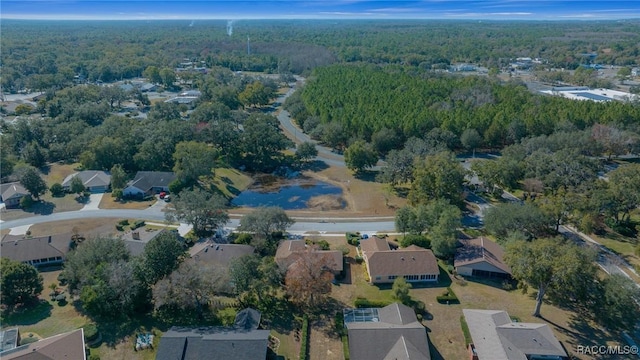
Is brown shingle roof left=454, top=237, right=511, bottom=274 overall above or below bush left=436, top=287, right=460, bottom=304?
above

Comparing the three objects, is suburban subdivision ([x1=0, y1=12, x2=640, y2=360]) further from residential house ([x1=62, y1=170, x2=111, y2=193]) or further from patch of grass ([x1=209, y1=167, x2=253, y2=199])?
patch of grass ([x1=209, y1=167, x2=253, y2=199])

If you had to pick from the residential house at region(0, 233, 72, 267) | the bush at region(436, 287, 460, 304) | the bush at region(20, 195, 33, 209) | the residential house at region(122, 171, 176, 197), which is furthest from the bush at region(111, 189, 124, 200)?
the bush at region(436, 287, 460, 304)

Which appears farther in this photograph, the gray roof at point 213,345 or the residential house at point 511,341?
the residential house at point 511,341

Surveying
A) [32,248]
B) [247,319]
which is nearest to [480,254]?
[247,319]

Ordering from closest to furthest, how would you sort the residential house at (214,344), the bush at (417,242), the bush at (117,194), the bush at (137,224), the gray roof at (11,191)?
1. the residential house at (214,344)
2. the bush at (417,242)
3. the bush at (137,224)
4. the gray roof at (11,191)
5. the bush at (117,194)

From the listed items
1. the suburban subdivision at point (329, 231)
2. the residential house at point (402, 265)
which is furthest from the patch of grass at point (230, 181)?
the residential house at point (402, 265)

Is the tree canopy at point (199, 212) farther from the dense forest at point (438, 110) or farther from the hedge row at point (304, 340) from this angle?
the dense forest at point (438, 110)

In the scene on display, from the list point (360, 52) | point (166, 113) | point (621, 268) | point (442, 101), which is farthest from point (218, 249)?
point (360, 52)

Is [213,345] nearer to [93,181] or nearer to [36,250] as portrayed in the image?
[36,250]
